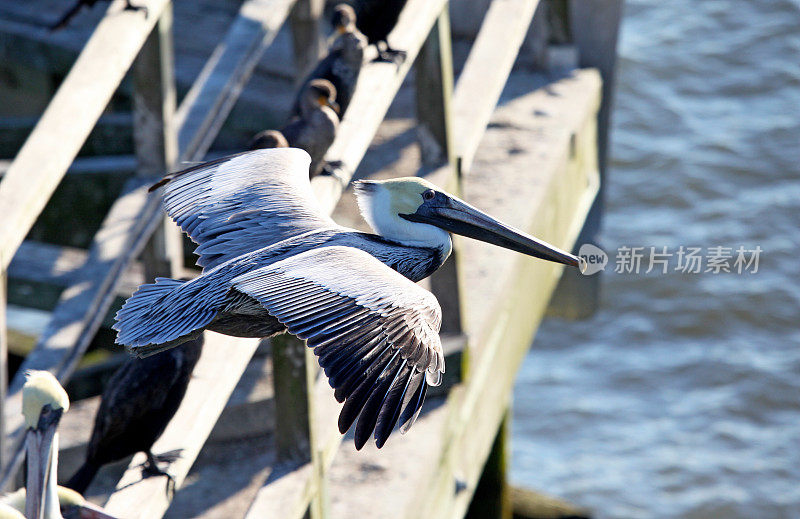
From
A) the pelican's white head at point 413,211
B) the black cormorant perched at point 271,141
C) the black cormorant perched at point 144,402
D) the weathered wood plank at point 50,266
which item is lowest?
the weathered wood plank at point 50,266

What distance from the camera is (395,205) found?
303 cm

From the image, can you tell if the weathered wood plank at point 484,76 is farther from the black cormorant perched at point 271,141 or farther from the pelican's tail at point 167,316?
the pelican's tail at point 167,316

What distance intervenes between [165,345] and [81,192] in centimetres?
323

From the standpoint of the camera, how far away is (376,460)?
4129mm

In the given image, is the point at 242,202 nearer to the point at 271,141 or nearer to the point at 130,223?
the point at 271,141

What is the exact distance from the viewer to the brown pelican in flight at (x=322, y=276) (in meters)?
2.36

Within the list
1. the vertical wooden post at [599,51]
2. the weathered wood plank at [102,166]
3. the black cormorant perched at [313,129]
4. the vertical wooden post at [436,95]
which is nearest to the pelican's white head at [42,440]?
the black cormorant perched at [313,129]

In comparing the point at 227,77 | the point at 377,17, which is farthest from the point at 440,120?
the point at 227,77

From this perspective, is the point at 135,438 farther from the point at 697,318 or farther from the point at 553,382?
the point at 697,318

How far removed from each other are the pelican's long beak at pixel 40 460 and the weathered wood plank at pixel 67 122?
40cm

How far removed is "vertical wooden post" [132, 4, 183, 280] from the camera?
4.29 meters

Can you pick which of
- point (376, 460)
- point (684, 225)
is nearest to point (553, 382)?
point (684, 225)

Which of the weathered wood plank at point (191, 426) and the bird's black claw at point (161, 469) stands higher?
the weathered wood plank at point (191, 426)

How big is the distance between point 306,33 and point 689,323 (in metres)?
4.16
